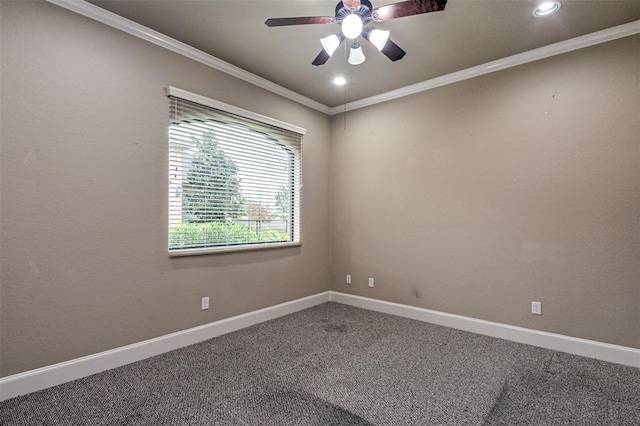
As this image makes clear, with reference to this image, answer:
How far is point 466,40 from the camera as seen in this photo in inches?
112

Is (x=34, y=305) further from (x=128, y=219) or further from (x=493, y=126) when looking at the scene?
(x=493, y=126)

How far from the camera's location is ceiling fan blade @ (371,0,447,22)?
1.84 meters

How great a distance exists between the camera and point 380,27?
265 centimetres

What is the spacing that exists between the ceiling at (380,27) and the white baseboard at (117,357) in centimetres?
261

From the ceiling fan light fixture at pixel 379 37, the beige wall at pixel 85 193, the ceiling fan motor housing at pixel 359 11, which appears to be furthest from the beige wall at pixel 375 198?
the ceiling fan light fixture at pixel 379 37

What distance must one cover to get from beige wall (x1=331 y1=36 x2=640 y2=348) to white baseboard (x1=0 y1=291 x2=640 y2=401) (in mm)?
84

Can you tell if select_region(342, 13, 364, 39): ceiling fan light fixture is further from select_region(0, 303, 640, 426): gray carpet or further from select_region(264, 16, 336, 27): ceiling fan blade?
select_region(0, 303, 640, 426): gray carpet

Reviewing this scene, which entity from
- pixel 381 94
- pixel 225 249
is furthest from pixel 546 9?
pixel 225 249

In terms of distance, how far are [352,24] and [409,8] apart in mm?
342

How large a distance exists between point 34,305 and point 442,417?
8.95 ft

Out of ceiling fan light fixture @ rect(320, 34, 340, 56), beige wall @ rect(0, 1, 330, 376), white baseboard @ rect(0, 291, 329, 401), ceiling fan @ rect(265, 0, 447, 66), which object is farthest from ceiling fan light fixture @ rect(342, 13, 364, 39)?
white baseboard @ rect(0, 291, 329, 401)

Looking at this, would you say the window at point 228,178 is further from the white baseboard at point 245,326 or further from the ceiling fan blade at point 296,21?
the ceiling fan blade at point 296,21

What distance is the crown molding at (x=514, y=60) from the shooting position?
105 inches

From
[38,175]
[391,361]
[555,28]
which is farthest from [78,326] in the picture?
[555,28]
